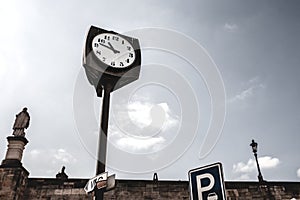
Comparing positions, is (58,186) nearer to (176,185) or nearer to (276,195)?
(176,185)

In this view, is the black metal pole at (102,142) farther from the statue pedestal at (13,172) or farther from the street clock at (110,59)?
the statue pedestal at (13,172)

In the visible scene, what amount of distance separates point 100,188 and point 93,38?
2.77m

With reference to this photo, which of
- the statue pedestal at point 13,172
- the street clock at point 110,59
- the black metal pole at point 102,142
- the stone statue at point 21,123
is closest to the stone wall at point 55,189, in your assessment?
the statue pedestal at point 13,172

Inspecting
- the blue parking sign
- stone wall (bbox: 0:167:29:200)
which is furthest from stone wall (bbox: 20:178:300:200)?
the blue parking sign

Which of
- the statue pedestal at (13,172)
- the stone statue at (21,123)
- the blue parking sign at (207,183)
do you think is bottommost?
the blue parking sign at (207,183)

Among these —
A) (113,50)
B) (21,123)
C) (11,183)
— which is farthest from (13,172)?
(113,50)

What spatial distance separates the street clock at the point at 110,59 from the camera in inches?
Result: 168

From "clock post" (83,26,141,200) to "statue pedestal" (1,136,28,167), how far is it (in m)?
8.08

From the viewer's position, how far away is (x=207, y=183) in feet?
6.57

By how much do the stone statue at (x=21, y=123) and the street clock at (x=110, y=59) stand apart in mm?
8151

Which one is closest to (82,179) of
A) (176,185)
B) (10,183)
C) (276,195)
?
(10,183)

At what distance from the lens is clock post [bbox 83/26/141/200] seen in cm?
419

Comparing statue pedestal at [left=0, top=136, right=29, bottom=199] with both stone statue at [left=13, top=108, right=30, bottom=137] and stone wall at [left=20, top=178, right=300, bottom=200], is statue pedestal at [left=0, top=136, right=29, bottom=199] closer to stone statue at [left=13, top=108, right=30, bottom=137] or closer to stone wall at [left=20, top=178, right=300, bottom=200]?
stone statue at [left=13, top=108, right=30, bottom=137]

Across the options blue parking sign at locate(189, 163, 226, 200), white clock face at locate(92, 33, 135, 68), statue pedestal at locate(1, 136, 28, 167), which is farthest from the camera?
statue pedestal at locate(1, 136, 28, 167)
